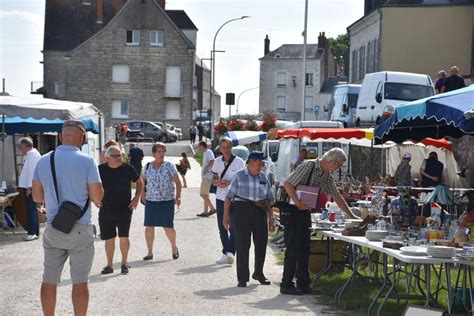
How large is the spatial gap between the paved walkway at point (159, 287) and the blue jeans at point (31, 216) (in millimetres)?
495

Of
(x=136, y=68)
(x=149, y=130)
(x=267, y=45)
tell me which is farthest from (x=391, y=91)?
(x=267, y=45)

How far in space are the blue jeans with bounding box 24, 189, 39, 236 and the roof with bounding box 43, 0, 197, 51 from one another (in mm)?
70141

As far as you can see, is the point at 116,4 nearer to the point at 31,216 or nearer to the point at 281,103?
the point at 281,103

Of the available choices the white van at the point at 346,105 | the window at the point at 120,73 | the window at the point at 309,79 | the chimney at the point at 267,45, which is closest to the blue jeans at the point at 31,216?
the white van at the point at 346,105

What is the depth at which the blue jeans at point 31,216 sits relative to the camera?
1809cm

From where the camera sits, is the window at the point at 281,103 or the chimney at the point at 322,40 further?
the window at the point at 281,103

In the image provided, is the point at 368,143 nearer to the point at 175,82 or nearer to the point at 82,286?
the point at 82,286

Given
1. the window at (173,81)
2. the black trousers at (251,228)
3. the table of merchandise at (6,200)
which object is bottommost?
the table of merchandise at (6,200)

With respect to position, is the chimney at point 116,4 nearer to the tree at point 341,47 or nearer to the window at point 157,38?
the window at point 157,38

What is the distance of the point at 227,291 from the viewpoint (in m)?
12.2

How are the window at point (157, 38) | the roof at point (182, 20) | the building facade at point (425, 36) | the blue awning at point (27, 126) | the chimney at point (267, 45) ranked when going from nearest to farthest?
1. the blue awning at point (27, 126)
2. the building facade at point (425, 36)
3. the window at point (157, 38)
4. the roof at point (182, 20)
5. the chimney at point (267, 45)

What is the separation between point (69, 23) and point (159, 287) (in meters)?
78.5

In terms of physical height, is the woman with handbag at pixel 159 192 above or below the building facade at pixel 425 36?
below

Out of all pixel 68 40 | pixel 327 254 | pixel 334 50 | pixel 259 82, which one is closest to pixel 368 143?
pixel 327 254
